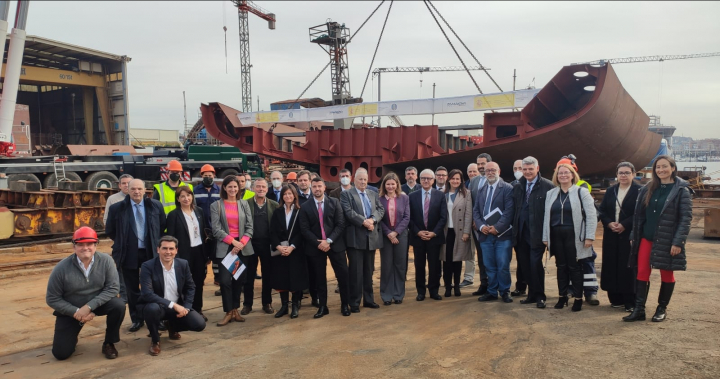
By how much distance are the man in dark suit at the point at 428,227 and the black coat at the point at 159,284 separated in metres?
2.70

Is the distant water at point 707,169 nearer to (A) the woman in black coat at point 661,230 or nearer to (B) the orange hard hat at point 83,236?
(A) the woman in black coat at point 661,230

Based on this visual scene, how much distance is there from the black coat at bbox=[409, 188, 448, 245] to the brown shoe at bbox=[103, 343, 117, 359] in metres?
3.41

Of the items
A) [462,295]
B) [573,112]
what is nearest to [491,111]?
[573,112]

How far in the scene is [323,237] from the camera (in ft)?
17.7

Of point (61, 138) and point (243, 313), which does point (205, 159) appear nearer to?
point (243, 313)

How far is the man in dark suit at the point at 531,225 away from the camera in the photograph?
5348 mm

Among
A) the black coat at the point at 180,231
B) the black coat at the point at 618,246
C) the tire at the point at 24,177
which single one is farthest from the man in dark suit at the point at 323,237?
the tire at the point at 24,177

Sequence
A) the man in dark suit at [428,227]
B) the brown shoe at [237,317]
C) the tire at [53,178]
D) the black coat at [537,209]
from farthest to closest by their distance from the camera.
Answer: the tire at [53,178], the man in dark suit at [428,227], the black coat at [537,209], the brown shoe at [237,317]

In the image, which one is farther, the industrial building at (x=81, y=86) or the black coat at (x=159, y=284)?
the industrial building at (x=81, y=86)

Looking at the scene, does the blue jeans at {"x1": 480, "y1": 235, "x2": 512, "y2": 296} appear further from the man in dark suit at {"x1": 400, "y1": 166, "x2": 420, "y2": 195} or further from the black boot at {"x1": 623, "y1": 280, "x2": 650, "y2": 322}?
the black boot at {"x1": 623, "y1": 280, "x2": 650, "y2": 322}

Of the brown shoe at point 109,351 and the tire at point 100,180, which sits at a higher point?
the tire at point 100,180

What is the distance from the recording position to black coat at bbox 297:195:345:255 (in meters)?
5.36

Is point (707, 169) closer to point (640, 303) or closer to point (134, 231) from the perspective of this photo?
point (640, 303)

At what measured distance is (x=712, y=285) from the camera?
5.95 m
